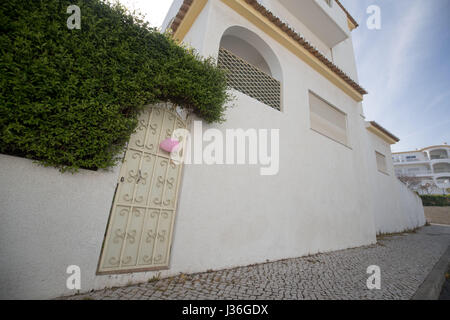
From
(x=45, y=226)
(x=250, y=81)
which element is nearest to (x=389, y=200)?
(x=250, y=81)

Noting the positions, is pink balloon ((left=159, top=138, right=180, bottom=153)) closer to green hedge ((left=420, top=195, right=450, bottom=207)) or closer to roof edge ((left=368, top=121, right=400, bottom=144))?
roof edge ((left=368, top=121, right=400, bottom=144))

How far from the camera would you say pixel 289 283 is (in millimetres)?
2834

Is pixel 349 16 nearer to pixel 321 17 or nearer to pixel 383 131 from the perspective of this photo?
pixel 321 17

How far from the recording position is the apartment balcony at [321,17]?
7082mm

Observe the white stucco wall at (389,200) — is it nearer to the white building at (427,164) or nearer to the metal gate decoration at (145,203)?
the metal gate decoration at (145,203)

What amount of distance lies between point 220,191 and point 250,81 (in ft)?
9.45

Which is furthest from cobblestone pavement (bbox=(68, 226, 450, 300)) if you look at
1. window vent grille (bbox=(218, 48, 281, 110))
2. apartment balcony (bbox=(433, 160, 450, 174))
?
apartment balcony (bbox=(433, 160, 450, 174))

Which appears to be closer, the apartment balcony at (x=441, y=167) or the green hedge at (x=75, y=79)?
the green hedge at (x=75, y=79)

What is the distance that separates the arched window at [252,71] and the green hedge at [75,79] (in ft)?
6.03

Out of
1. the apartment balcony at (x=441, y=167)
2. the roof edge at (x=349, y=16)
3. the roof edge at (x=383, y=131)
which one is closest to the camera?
the roof edge at (x=349, y=16)

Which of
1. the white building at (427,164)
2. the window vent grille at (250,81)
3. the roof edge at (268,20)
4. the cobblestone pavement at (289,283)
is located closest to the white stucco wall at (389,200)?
the cobblestone pavement at (289,283)

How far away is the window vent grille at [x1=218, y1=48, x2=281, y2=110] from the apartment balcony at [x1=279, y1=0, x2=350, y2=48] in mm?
4524

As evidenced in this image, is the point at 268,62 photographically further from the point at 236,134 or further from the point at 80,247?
the point at 80,247

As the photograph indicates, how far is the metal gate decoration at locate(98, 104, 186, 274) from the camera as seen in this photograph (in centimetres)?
247
